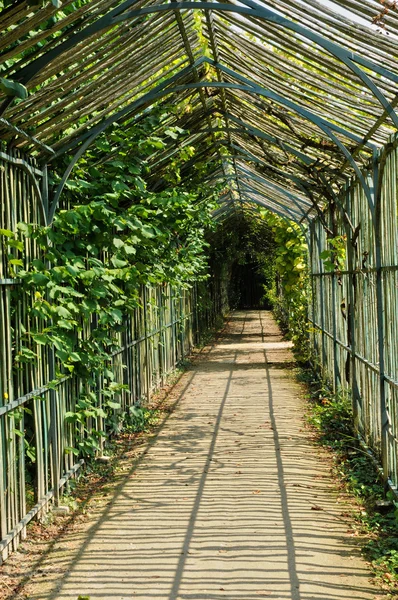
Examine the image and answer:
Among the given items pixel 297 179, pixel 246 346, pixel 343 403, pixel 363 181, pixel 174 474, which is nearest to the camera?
pixel 363 181

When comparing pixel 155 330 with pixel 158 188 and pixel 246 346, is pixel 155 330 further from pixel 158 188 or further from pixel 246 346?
pixel 246 346

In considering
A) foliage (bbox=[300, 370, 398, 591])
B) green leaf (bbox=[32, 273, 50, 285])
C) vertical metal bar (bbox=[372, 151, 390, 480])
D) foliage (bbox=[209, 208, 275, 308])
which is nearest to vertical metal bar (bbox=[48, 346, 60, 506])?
green leaf (bbox=[32, 273, 50, 285])

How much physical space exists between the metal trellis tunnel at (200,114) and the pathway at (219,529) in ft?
1.73

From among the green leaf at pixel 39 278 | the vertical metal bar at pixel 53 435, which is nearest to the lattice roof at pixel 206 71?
the green leaf at pixel 39 278

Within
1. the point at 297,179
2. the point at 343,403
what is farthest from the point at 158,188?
the point at 343,403

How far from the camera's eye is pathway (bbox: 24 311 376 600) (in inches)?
170

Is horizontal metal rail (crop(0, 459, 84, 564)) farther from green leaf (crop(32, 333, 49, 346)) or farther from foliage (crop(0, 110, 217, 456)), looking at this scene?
green leaf (crop(32, 333, 49, 346))

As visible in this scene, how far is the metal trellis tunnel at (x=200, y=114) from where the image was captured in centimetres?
458

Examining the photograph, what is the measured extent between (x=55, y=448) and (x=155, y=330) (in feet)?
19.7

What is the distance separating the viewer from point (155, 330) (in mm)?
11766

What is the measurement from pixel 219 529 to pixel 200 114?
5.11 meters

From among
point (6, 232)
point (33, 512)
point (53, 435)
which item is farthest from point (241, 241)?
point (6, 232)

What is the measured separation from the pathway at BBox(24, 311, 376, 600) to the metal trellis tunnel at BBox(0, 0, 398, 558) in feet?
1.73

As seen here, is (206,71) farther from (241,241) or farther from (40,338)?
(241,241)
